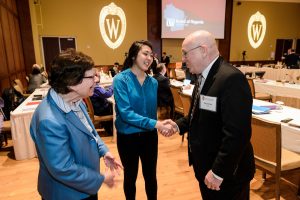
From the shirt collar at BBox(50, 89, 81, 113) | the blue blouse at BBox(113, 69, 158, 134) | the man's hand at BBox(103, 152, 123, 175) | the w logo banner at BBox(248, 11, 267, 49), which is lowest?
the man's hand at BBox(103, 152, 123, 175)

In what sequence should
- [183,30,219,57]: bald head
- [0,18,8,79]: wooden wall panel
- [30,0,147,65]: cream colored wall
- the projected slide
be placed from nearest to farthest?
[183,30,219,57]: bald head → [0,18,8,79]: wooden wall panel → [30,0,147,65]: cream colored wall → the projected slide

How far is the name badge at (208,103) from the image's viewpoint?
125cm

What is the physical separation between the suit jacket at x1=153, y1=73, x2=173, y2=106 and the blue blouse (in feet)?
8.66

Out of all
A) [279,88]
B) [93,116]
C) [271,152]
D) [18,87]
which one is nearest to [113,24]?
[18,87]

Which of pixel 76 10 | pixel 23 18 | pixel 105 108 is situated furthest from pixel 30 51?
pixel 105 108

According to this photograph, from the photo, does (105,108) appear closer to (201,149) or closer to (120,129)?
(120,129)

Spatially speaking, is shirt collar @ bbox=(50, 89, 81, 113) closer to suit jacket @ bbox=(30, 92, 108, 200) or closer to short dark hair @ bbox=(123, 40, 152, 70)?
suit jacket @ bbox=(30, 92, 108, 200)

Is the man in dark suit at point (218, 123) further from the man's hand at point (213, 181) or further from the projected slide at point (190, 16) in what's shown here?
the projected slide at point (190, 16)

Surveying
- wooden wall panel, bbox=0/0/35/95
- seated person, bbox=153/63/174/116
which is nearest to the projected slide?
wooden wall panel, bbox=0/0/35/95

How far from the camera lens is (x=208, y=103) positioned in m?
1.28

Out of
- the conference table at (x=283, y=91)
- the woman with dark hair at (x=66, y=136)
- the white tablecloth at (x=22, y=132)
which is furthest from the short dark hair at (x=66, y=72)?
the conference table at (x=283, y=91)

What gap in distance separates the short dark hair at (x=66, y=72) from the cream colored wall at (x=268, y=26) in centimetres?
1222

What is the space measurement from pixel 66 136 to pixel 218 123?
0.79 meters

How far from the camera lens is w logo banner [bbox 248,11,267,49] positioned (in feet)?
38.6
